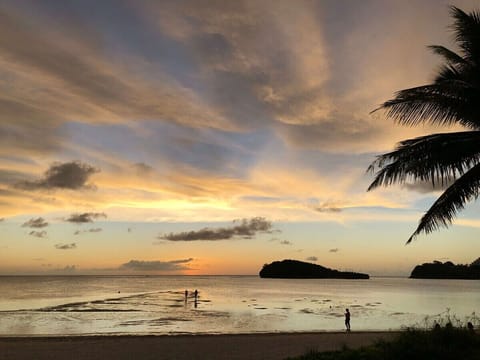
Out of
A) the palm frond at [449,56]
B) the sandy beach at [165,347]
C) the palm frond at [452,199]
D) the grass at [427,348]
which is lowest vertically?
the sandy beach at [165,347]

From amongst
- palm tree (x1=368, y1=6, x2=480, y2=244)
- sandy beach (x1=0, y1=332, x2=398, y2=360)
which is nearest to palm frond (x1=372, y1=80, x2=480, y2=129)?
palm tree (x1=368, y1=6, x2=480, y2=244)

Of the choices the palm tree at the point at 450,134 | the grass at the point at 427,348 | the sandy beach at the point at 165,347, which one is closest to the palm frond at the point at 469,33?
the palm tree at the point at 450,134

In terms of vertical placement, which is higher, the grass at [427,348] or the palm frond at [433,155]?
the palm frond at [433,155]

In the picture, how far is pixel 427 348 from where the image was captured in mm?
8453

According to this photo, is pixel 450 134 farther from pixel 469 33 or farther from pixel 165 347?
pixel 165 347

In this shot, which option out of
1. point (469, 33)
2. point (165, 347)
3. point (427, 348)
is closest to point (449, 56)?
point (469, 33)

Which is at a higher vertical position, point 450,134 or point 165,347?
point 450,134

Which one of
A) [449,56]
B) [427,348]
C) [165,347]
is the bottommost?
[165,347]

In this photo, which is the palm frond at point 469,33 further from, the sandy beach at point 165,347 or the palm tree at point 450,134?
the sandy beach at point 165,347

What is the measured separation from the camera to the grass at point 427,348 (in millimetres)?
8344

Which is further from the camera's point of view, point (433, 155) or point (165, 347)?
point (165, 347)

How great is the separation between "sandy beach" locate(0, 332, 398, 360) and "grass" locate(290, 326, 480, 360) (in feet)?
23.6

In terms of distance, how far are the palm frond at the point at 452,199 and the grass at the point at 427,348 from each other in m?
2.30

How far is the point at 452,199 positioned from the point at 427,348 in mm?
3331
